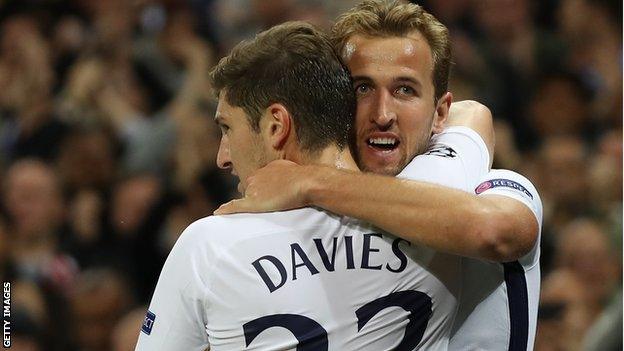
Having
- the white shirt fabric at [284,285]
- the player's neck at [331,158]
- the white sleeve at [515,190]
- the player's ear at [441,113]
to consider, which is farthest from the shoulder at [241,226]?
the player's ear at [441,113]

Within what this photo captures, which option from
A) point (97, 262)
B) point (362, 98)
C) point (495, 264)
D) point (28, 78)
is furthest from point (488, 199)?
point (28, 78)

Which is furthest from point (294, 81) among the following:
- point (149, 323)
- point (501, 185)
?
point (149, 323)

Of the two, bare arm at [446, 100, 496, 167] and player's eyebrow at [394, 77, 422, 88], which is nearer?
player's eyebrow at [394, 77, 422, 88]

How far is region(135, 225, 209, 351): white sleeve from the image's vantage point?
2.15 m

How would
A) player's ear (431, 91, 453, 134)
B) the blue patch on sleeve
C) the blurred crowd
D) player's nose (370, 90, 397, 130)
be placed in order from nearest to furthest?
the blue patch on sleeve → player's nose (370, 90, 397, 130) → player's ear (431, 91, 453, 134) → the blurred crowd

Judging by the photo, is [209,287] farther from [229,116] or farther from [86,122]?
[86,122]

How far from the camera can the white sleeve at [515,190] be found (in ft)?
7.34

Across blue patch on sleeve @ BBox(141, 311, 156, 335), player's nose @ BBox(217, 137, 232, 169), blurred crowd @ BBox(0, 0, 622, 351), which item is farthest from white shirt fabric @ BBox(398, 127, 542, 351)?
blurred crowd @ BBox(0, 0, 622, 351)

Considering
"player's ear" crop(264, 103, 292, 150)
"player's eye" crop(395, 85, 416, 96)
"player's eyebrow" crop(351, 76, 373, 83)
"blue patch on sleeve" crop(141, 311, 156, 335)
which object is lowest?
"blue patch on sleeve" crop(141, 311, 156, 335)

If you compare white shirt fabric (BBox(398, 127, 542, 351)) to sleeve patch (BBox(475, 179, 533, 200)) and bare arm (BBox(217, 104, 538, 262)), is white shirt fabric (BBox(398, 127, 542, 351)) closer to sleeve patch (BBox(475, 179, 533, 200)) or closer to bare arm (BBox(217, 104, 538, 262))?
sleeve patch (BBox(475, 179, 533, 200))

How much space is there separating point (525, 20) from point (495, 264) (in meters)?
4.55

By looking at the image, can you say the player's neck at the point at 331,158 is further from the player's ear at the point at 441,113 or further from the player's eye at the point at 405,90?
the player's ear at the point at 441,113

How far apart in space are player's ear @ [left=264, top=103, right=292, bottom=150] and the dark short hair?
0.01 m

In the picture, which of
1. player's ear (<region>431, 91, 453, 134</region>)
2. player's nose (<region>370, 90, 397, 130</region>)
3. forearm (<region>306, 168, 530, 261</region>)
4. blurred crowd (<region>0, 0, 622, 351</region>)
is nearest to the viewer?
forearm (<region>306, 168, 530, 261</region>)
